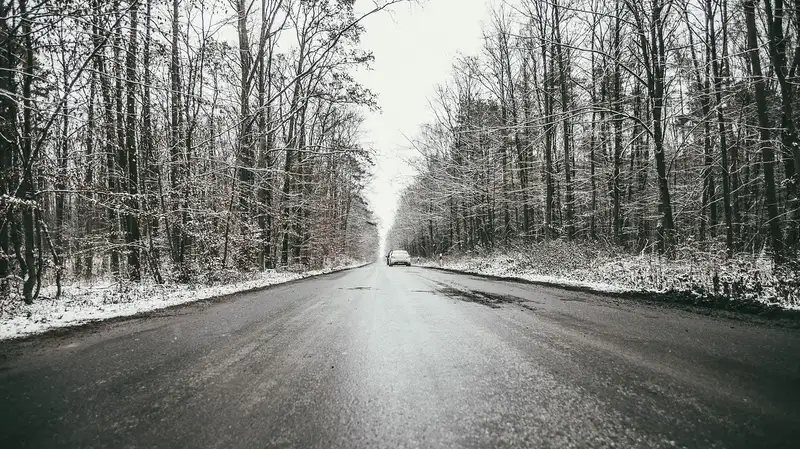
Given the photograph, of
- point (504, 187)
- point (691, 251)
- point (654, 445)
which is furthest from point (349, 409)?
point (504, 187)

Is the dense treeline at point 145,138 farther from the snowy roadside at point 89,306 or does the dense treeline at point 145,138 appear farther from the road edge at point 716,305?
the road edge at point 716,305

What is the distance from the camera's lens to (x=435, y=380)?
2.35 meters

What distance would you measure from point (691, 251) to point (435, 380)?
877 cm

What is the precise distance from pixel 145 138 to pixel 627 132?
72.1 ft

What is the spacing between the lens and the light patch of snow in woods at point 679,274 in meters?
5.54

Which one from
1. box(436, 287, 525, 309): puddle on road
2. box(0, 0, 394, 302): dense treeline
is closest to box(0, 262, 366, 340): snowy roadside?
box(0, 0, 394, 302): dense treeline

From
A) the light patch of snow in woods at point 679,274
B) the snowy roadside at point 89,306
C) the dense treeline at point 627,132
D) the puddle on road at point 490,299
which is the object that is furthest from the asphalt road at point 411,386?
the dense treeline at point 627,132

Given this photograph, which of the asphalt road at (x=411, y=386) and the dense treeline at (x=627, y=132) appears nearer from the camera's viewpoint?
the asphalt road at (x=411, y=386)

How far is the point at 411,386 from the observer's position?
7.35ft

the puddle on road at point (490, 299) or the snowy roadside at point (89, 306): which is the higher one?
the snowy roadside at point (89, 306)

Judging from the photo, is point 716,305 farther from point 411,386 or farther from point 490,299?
point 411,386

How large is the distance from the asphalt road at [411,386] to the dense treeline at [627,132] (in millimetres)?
6853

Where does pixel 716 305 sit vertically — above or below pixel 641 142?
below

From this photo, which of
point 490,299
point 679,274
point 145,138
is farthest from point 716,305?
point 145,138
